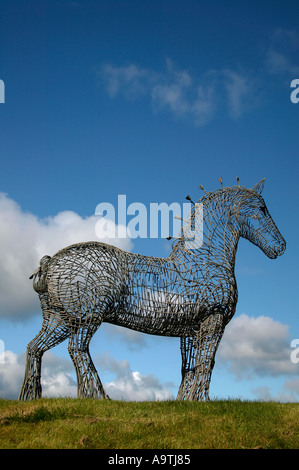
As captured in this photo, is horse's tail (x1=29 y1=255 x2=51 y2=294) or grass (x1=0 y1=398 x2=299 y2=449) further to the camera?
horse's tail (x1=29 y1=255 x2=51 y2=294)

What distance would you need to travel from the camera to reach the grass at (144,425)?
7.08m

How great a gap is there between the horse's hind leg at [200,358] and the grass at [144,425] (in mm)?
1012

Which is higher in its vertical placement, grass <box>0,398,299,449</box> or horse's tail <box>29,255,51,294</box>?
horse's tail <box>29,255,51,294</box>

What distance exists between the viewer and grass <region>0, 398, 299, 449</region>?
279 inches

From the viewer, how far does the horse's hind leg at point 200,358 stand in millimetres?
10383

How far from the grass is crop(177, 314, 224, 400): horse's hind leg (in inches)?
39.9

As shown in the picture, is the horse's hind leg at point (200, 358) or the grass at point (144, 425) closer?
the grass at point (144, 425)

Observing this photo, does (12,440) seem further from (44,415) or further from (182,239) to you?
(182,239)

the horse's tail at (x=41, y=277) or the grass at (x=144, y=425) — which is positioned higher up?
the horse's tail at (x=41, y=277)

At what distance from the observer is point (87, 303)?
384 inches

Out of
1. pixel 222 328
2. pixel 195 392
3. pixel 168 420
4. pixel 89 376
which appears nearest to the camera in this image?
pixel 168 420

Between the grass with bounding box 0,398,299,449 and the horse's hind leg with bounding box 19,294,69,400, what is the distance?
0.63m
